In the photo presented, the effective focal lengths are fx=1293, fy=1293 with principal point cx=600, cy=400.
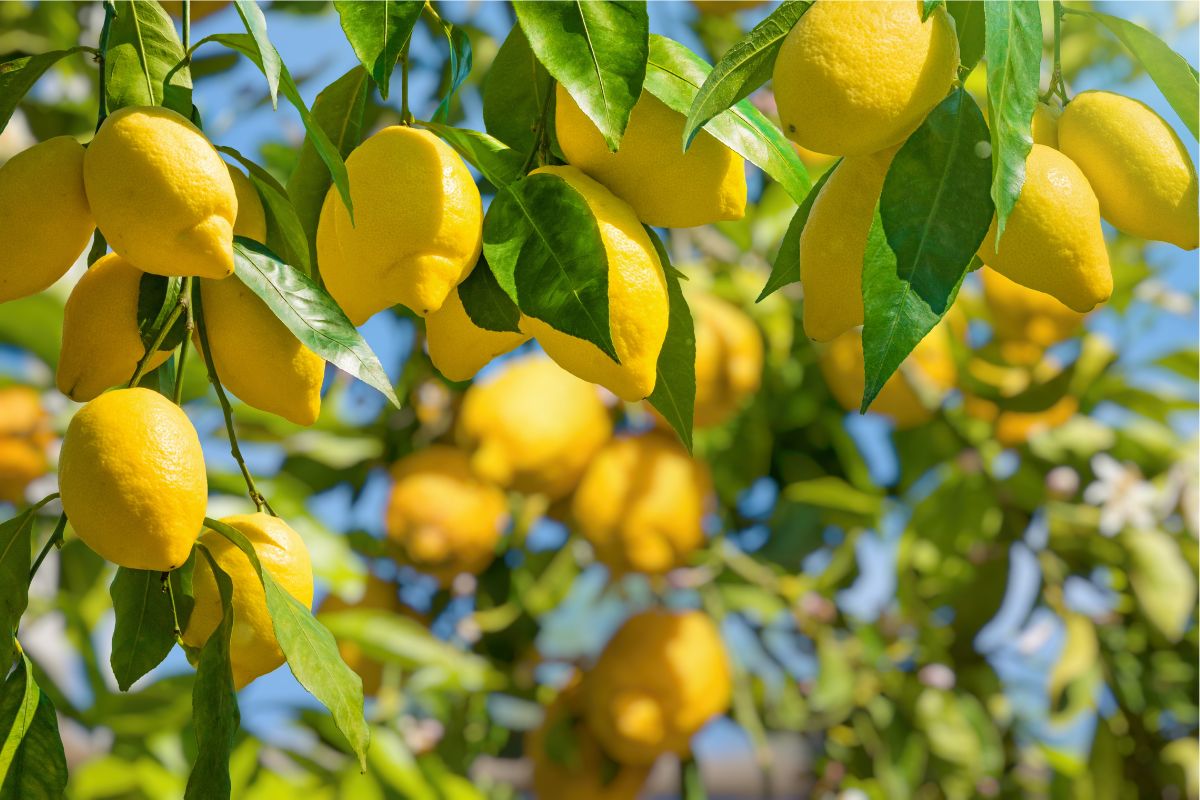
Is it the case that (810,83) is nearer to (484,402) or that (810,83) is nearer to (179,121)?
(179,121)

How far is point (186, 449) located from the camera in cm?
41

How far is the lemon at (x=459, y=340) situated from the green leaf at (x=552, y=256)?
0.14 feet

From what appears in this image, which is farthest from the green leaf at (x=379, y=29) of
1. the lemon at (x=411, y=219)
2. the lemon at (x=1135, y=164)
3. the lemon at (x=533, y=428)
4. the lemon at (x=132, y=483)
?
the lemon at (x=533, y=428)

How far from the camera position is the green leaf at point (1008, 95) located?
351mm

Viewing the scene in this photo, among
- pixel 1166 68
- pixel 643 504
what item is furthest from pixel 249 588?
pixel 643 504

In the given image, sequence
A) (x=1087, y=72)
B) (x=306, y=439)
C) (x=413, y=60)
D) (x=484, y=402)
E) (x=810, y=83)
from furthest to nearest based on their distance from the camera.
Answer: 1. (x=1087, y=72)
2. (x=306, y=439)
3. (x=484, y=402)
4. (x=413, y=60)
5. (x=810, y=83)

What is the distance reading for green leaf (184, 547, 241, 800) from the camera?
0.40m

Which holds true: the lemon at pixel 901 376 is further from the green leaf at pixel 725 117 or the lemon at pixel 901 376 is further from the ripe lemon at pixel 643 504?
the green leaf at pixel 725 117

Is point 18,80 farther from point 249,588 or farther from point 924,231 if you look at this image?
point 924,231

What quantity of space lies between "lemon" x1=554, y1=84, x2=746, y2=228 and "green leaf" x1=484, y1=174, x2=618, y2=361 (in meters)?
0.03

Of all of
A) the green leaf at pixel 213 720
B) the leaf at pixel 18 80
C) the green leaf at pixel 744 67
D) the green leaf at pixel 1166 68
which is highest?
the green leaf at pixel 744 67

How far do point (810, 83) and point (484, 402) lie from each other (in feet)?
2.77

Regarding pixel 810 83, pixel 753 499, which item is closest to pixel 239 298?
pixel 810 83

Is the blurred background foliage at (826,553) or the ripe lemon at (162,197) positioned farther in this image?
the blurred background foliage at (826,553)
